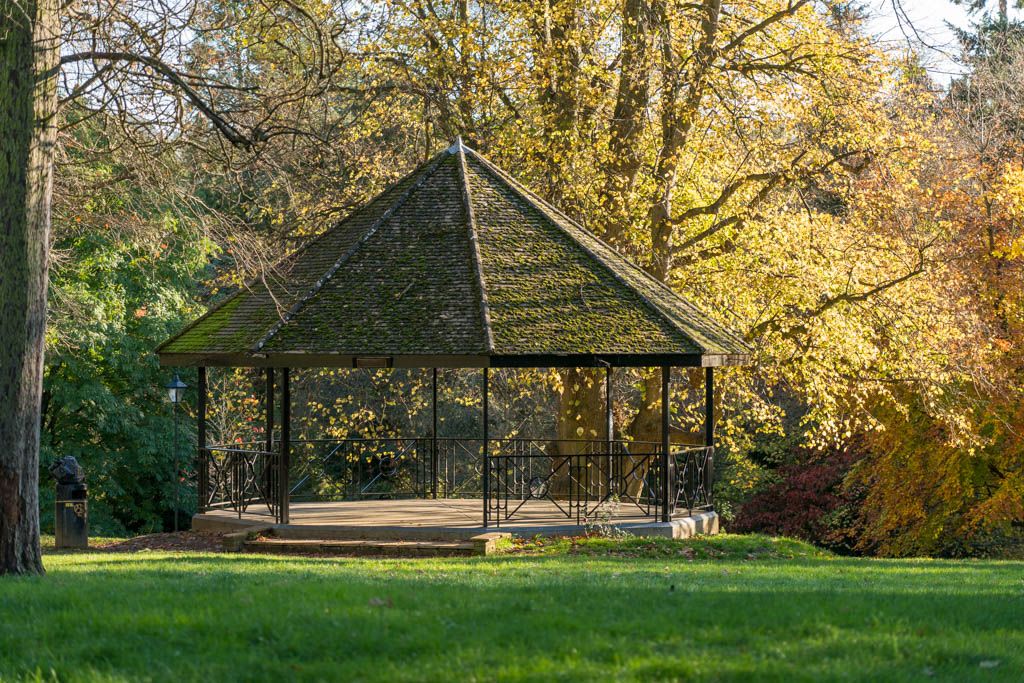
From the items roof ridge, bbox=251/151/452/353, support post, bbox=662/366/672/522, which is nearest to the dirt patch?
roof ridge, bbox=251/151/452/353

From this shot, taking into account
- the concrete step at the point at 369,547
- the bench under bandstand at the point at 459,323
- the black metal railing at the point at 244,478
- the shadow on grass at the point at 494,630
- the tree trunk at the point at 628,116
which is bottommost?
the concrete step at the point at 369,547

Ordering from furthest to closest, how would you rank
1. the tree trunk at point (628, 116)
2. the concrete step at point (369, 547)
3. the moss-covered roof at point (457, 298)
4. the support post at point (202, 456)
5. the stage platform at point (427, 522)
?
the tree trunk at point (628, 116)
the support post at point (202, 456)
the stage platform at point (427, 522)
the moss-covered roof at point (457, 298)
the concrete step at point (369, 547)

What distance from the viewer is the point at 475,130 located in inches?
926

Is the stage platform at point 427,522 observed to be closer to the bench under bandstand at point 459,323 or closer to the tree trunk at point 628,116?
the bench under bandstand at point 459,323

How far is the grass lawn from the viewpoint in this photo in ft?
21.6

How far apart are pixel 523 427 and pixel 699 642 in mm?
27115

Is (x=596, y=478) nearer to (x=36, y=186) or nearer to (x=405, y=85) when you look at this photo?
(x=405, y=85)

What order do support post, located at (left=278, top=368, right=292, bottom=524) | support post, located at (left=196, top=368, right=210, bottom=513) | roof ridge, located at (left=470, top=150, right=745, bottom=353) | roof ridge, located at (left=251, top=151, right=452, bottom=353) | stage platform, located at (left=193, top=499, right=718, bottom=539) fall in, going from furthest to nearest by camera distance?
support post, located at (left=196, top=368, right=210, bottom=513) → roof ridge, located at (left=470, top=150, right=745, bottom=353) → support post, located at (left=278, top=368, right=292, bottom=524) → roof ridge, located at (left=251, top=151, right=452, bottom=353) → stage platform, located at (left=193, top=499, right=718, bottom=539)

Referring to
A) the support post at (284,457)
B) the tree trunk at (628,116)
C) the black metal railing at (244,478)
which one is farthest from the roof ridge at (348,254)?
the tree trunk at (628,116)

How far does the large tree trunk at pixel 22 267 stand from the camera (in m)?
11.3

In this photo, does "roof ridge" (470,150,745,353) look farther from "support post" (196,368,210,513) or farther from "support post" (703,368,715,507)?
"support post" (196,368,210,513)

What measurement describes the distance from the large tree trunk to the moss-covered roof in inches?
180

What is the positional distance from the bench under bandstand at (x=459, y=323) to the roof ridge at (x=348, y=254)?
0.02 metres

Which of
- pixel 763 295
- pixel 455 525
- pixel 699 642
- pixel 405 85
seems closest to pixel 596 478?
pixel 763 295
